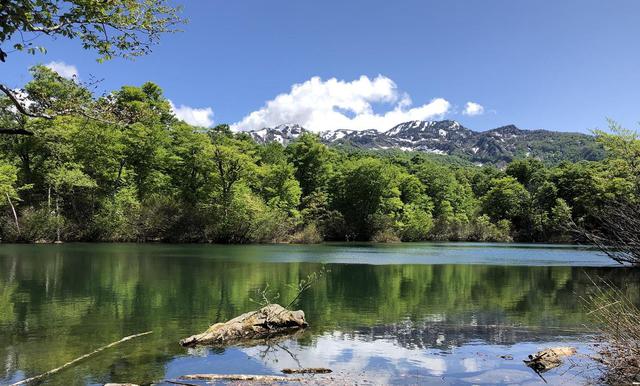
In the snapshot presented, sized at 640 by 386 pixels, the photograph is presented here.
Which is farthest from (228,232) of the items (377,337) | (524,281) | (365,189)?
(377,337)

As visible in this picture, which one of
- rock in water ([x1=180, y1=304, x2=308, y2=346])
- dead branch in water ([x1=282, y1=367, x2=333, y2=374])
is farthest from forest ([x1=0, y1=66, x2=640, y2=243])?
dead branch in water ([x1=282, y1=367, x2=333, y2=374])

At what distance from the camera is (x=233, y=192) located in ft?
214

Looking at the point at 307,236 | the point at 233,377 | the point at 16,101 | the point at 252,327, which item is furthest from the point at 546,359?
the point at 307,236

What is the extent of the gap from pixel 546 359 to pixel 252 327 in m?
6.87

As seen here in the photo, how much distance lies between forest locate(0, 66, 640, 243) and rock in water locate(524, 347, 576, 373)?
28.4 m

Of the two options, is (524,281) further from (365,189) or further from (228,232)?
(365,189)

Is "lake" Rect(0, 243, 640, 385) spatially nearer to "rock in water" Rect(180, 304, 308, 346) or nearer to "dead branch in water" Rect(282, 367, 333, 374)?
"dead branch in water" Rect(282, 367, 333, 374)

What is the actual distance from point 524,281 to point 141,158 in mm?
53450

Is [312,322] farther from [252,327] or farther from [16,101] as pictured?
[16,101]

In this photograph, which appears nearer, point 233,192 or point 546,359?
point 546,359

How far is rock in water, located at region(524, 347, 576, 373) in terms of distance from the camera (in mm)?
9977

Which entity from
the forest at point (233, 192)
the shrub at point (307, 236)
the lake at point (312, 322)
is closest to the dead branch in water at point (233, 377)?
the lake at point (312, 322)

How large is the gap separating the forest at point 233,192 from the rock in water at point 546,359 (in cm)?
2837

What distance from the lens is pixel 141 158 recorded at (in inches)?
2611
